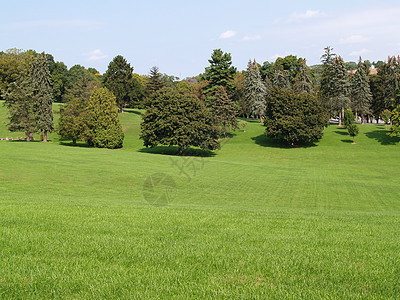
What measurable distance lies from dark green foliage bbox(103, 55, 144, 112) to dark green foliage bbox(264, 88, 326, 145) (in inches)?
1802

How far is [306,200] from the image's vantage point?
2442 centimetres

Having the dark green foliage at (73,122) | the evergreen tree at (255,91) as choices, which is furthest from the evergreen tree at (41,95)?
the evergreen tree at (255,91)

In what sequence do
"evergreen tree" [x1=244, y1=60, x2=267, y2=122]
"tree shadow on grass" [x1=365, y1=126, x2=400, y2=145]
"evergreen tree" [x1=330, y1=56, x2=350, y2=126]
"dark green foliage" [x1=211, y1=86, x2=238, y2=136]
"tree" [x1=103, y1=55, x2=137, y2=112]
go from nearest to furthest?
"tree shadow on grass" [x1=365, y1=126, x2=400, y2=145], "dark green foliage" [x1=211, y1=86, x2=238, y2=136], "evergreen tree" [x1=330, y1=56, x2=350, y2=126], "tree" [x1=103, y1=55, x2=137, y2=112], "evergreen tree" [x1=244, y1=60, x2=267, y2=122]

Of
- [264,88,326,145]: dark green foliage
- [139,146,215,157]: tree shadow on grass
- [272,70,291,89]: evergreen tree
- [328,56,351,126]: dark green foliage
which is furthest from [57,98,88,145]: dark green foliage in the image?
[272,70,291,89]: evergreen tree

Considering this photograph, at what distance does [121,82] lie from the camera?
97.9 meters

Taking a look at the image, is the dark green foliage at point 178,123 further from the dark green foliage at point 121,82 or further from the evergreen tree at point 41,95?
the dark green foliage at point 121,82

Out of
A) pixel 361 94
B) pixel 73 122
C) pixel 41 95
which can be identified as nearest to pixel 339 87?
pixel 361 94

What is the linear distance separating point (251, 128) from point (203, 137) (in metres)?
34.8

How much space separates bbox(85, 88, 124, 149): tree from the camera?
63.5m

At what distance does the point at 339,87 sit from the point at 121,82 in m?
59.6

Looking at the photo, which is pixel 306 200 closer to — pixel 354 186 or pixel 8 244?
pixel 354 186

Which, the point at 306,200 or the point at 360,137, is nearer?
the point at 306,200

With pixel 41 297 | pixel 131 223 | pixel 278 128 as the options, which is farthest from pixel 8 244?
pixel 278 128

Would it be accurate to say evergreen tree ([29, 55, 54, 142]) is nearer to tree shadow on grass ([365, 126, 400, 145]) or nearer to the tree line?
the tree line
